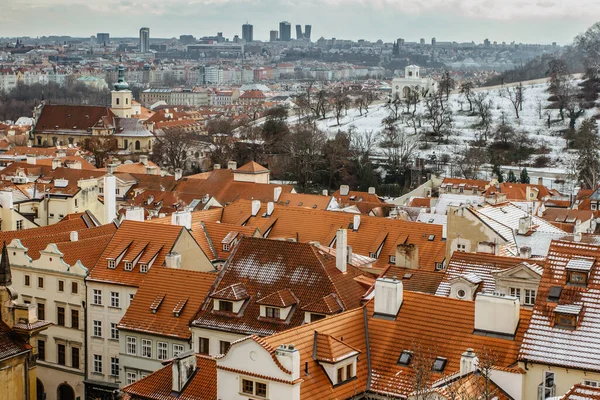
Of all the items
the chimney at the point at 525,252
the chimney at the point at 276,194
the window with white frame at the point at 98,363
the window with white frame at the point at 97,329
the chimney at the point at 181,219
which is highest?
the chimney at the point at 525,252

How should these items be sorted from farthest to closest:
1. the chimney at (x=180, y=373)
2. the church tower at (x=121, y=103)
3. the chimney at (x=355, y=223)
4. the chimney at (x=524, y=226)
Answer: the church tower at (x=121, y=103) < the chimney at (x=355, y=223) < the chimney at (x=524, y=226) < the chimney at (x=180, y=373)

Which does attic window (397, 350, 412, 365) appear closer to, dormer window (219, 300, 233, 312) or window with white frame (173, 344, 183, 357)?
dormer window (219, 300, 233, 312)

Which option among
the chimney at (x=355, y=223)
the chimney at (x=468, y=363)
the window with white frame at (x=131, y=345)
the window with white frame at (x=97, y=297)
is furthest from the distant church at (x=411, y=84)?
the chimney at (x=468, y=363)

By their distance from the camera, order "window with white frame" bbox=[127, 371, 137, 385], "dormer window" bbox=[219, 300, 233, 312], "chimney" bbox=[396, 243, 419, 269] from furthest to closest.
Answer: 1. "chimney" bbox=[396, 243, 419, 269]
2. "window with white frame" bbox=[127, 371, 137, 385]
3. "dormer window" bbox=[219, 300, 233, 312]

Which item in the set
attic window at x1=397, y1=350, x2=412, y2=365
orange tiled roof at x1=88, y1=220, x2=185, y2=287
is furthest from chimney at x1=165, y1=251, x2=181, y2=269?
attic window at x1=397, y1=350, x2=412, y2=365

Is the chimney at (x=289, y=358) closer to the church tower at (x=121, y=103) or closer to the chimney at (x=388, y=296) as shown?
the chimney at (x=388, y=296)

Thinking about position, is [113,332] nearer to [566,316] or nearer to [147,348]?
[147,348]

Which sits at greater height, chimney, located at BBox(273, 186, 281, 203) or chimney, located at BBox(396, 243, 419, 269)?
chimney, located at BBox(396, 243, 419, 269)
